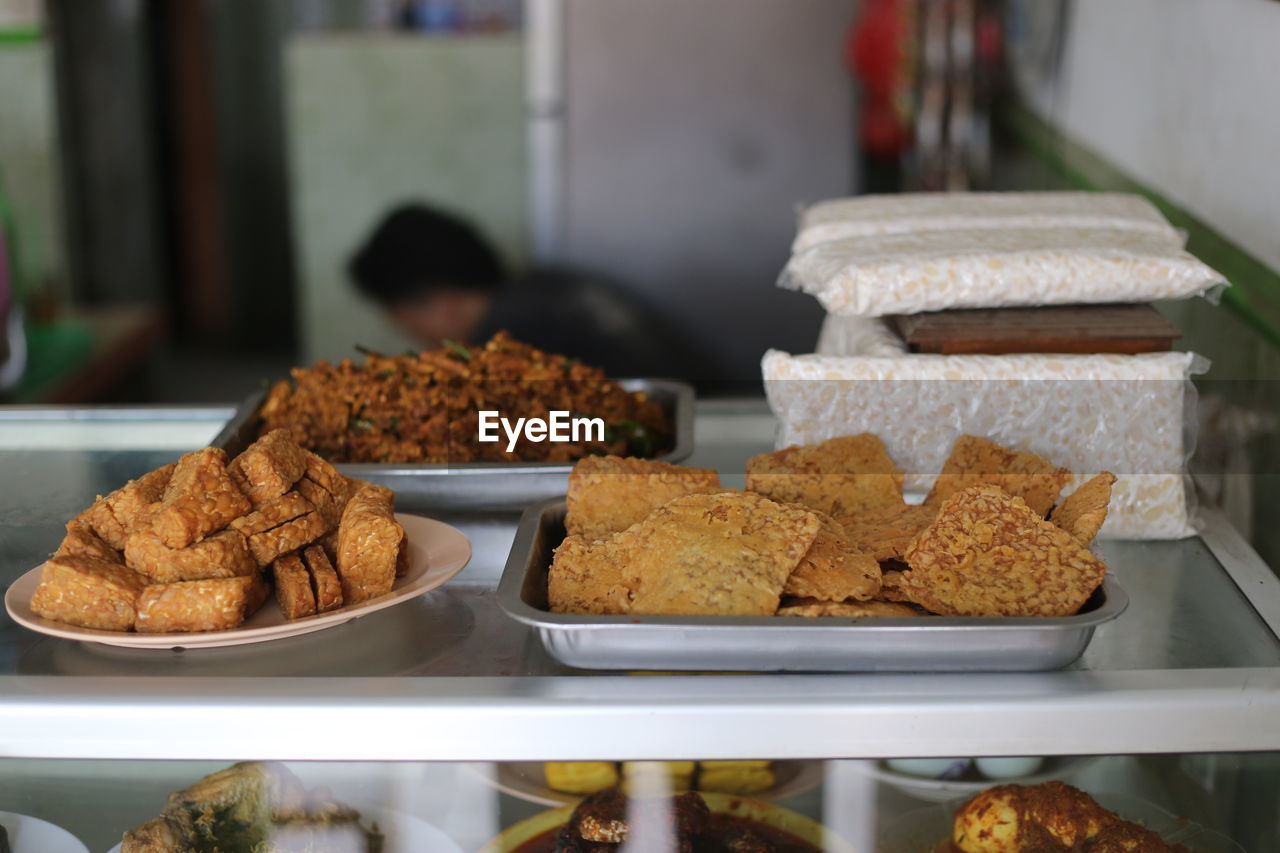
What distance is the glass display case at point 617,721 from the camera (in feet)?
2.54

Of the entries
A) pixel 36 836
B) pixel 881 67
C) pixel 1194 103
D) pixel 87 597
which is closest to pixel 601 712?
pixel 87 597

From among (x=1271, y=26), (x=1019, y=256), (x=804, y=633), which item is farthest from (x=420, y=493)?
(x=1271, y=26)

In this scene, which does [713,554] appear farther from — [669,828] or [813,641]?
[669,828]

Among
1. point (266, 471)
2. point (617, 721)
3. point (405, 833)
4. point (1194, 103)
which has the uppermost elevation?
point (1194, 103)

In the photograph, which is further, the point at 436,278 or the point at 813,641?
the point at 436,278

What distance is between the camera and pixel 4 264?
105 inches

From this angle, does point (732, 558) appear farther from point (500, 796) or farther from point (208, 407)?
point (208, 407)

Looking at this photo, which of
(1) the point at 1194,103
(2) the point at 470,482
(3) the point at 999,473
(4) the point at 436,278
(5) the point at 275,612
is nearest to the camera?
(5) the point at 275,612

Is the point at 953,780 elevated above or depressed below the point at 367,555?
below

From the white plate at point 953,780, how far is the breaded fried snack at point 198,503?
0.48 metres

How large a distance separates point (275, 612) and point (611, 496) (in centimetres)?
25

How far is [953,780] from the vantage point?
3.04ft

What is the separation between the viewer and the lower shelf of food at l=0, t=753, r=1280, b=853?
89cm

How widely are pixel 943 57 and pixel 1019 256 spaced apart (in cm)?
162
